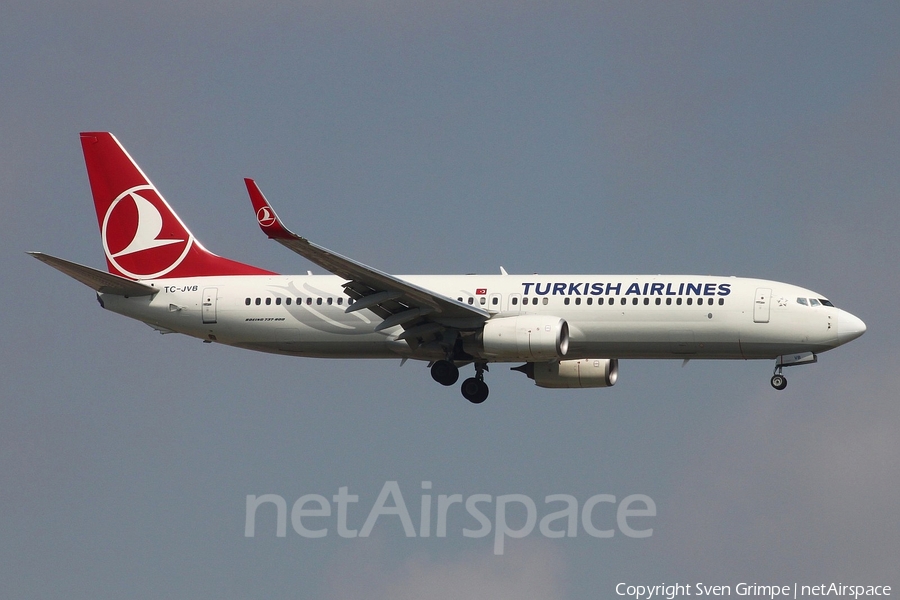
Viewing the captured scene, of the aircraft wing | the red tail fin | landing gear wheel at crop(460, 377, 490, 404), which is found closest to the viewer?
the aircraft wing

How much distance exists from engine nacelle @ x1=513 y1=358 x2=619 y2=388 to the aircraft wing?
4927 mm

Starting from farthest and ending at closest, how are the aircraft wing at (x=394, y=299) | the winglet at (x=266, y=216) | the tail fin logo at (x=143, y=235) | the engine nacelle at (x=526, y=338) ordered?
→ the tail fin logo at (x=143, y=235), the engine nacelle at (x=526, y=338), the aircraft wing at (x=394, y=299), the winglet at (x=266, y=216)

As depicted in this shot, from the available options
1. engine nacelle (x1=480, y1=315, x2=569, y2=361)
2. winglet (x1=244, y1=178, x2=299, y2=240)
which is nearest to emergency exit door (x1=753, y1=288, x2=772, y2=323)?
engine nacelle (x1=480, y1=315, x2=569, y2=361)

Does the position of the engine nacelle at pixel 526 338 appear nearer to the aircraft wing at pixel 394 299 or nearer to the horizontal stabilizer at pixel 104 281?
the aircraft wing at pixel 394 299

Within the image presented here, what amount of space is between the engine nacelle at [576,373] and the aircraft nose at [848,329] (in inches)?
347

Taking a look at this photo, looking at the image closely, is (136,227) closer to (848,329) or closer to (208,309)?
(208,309)

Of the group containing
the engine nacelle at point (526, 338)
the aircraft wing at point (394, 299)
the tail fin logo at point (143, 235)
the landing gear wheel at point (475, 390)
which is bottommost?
the landing gear wheel at point (475, 390)

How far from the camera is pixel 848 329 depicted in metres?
49.4

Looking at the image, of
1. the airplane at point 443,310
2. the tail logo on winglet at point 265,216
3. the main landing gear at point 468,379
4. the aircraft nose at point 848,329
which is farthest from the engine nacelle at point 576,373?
the tail logo on winglet at point 265,216

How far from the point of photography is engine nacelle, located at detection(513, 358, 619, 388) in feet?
179

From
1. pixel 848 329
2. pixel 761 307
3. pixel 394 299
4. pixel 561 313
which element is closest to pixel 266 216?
pixel 394 299

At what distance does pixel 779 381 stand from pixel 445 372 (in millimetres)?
11949

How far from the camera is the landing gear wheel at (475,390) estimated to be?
53469 mm

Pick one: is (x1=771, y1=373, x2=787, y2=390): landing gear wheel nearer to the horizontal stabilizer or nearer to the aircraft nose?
the aircraft nose
